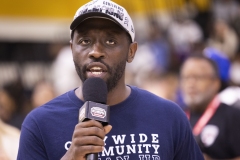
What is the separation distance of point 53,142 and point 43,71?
12050 mm

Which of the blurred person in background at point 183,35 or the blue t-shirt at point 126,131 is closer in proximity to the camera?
the blue t-shirt at point 126,131

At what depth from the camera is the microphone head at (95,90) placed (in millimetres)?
3662

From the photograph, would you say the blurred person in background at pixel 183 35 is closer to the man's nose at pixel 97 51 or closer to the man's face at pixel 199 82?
the man's face at pixel 199 82

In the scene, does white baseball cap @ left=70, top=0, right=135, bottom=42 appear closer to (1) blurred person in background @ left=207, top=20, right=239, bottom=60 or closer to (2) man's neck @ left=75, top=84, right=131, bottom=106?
(2) man's neck @ left=75, top=84, right=131, bottom=106

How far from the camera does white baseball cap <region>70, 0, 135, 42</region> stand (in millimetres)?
4051

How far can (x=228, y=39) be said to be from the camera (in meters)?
13.1

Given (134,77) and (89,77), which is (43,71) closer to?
(134,77)

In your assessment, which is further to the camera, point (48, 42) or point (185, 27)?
point (48, 42)

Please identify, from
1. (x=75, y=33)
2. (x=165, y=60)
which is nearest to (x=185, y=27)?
(x=165, y=60)

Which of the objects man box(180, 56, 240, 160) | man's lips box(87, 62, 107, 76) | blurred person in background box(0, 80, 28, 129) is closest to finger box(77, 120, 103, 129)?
man's lips box(87, 62, 107, 76)

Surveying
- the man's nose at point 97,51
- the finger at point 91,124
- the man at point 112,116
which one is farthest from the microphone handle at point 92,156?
the man's nose at point 97,51

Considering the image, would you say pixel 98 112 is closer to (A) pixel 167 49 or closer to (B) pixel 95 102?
(B) pixel 95 102

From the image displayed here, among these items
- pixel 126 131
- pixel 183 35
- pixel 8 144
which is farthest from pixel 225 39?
pixel 126 131

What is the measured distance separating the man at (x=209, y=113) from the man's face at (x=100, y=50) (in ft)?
8.17
